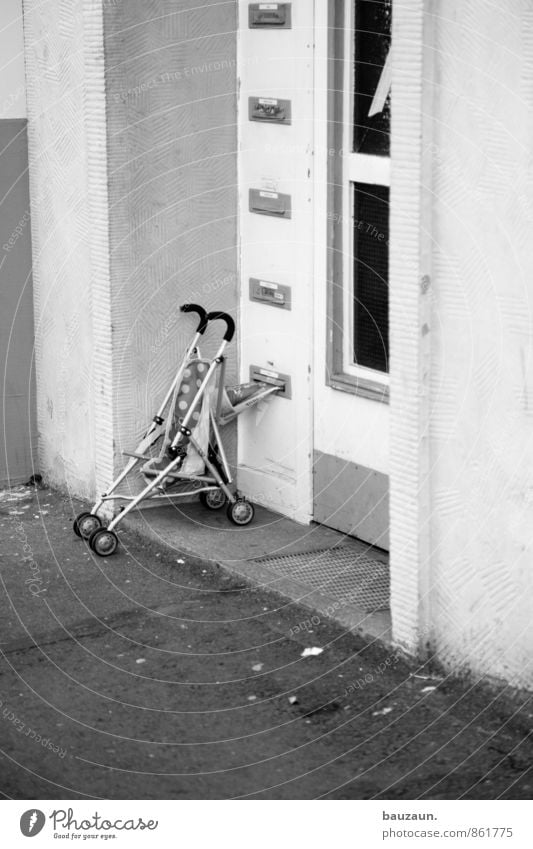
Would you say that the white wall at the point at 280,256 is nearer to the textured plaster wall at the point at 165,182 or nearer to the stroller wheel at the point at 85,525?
the textured plaster wall at the point at 165,182

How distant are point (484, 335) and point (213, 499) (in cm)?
282

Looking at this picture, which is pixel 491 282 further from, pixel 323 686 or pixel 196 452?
pixel 196 452

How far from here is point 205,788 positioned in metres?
4.92

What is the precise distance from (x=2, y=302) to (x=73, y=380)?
675 millimetres

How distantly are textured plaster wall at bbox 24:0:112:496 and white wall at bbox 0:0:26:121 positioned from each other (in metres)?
0.05

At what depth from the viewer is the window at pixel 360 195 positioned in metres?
6.58

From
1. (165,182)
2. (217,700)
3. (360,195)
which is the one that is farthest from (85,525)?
(360,195)

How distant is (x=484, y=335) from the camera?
5.28 meters

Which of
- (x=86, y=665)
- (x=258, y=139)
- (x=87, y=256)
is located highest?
(x=258, y=139)

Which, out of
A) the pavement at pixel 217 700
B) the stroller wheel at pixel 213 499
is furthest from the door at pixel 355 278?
the stroller wheel at pixel 213 499

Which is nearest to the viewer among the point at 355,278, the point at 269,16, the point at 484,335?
the point at 484,335

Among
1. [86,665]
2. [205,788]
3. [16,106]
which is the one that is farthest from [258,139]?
[205,788]

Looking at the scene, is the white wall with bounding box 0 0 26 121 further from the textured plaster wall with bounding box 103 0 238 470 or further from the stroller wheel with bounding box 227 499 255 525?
the stroller wheel with bounding box 227 499 255 525

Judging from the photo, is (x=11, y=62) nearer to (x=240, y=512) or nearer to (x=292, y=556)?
(x=240, y=512)
